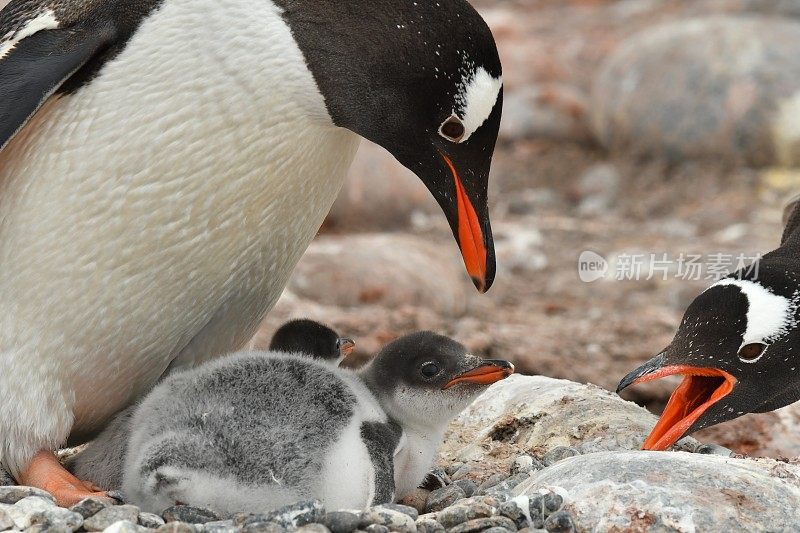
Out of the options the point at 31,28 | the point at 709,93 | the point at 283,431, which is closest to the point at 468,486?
the point at 283,431

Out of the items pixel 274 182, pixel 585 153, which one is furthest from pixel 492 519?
pixel 585 153

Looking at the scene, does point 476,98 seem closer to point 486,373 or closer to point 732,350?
point 486,373

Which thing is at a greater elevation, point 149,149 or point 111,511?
point 149,149

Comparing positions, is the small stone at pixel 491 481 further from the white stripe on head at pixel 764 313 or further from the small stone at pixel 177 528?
the small stone at pixel 177 528

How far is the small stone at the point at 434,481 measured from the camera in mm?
3254

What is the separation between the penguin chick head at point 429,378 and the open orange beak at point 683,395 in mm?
397

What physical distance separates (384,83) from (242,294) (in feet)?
2.25

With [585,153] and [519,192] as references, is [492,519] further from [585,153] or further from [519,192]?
[585,153]

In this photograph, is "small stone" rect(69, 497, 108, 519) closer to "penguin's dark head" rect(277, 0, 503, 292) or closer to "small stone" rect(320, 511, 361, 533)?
"small stone" rect(320, 511, 361, 533)

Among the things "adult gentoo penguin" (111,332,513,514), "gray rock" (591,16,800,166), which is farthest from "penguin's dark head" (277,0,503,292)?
"gray rock" (591,16,800,166)

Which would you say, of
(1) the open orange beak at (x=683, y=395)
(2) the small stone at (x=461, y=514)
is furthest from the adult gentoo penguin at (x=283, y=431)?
(1) the open orange beak at (x=683, y=395)

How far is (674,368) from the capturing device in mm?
3219

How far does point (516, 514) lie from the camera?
255 cm

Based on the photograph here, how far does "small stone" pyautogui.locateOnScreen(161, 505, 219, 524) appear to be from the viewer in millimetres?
2531
